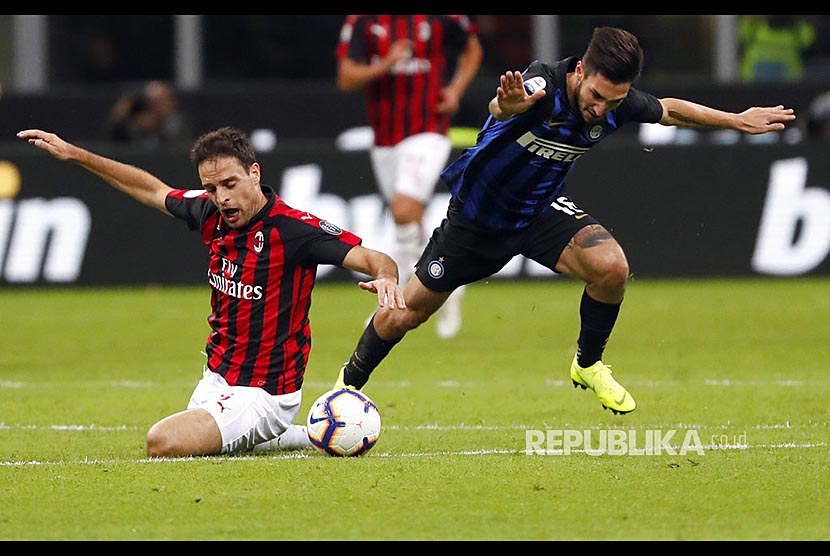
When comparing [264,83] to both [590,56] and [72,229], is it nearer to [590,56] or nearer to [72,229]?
[72,229]

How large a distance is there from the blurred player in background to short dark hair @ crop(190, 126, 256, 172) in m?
4.57

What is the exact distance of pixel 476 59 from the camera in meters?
11.8

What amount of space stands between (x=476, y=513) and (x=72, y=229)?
989 cm

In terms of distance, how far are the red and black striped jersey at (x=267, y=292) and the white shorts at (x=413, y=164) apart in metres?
4.43

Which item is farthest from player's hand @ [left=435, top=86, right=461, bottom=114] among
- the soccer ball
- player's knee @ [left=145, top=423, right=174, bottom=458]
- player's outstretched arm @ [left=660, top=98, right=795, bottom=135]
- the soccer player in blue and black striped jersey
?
player's knee @ [left=145, top=423, right=174, bottom=458]

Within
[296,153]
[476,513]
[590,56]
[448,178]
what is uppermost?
[590,56]

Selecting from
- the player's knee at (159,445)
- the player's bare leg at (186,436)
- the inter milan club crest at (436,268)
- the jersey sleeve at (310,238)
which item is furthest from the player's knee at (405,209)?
the player's knee at (159,445)

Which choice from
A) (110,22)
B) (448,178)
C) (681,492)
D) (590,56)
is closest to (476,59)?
(448,178)

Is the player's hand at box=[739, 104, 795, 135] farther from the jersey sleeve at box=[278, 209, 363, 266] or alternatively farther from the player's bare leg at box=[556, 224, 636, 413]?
the jersey sleeve at box=[278, 209, 363, 266]

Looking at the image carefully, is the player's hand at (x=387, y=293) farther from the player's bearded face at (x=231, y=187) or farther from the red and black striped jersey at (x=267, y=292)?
the player's bearded face at (x=231, y=187)

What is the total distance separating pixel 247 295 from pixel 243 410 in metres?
0.50
